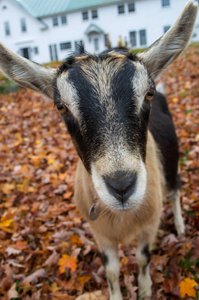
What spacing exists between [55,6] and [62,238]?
165ft

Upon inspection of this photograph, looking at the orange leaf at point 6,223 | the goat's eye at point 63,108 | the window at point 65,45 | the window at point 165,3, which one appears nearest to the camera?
the goat's eye at point 63,108

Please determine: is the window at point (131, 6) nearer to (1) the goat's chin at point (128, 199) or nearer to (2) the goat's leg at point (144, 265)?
(2) the goat's leg at point (144, 265)

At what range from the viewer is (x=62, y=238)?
3.86 metres

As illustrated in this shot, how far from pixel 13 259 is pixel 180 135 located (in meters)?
4.50

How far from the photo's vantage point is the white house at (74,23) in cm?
3869

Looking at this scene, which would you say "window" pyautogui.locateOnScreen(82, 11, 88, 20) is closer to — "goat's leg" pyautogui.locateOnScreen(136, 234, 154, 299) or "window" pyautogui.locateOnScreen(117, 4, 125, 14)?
"window" pyautogui.locateOnScreen(117, 4, 125, 14)

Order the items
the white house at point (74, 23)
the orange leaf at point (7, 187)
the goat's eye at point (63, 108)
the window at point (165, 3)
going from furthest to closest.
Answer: the white house at point (74, 23) → the window at point (165, 3) → the orange leaf at point (7, 187) → the goat's eye at point (63, 108)

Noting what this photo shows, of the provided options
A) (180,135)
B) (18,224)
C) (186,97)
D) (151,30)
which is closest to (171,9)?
(151,30)

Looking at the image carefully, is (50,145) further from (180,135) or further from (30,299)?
(30,299)

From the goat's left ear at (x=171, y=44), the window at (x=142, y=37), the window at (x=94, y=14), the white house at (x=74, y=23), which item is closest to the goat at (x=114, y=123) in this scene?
the goat's left ear at (x=171, y=44)

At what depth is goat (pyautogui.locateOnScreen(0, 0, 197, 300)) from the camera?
177cm

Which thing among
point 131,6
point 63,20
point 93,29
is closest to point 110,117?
point 131,6

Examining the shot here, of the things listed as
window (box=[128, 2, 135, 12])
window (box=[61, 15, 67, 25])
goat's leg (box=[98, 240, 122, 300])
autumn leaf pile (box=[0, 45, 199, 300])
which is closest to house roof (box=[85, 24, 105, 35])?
window (box=[61, 15, 67, 25])

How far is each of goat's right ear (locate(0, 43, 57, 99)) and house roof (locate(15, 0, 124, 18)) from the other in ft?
144
